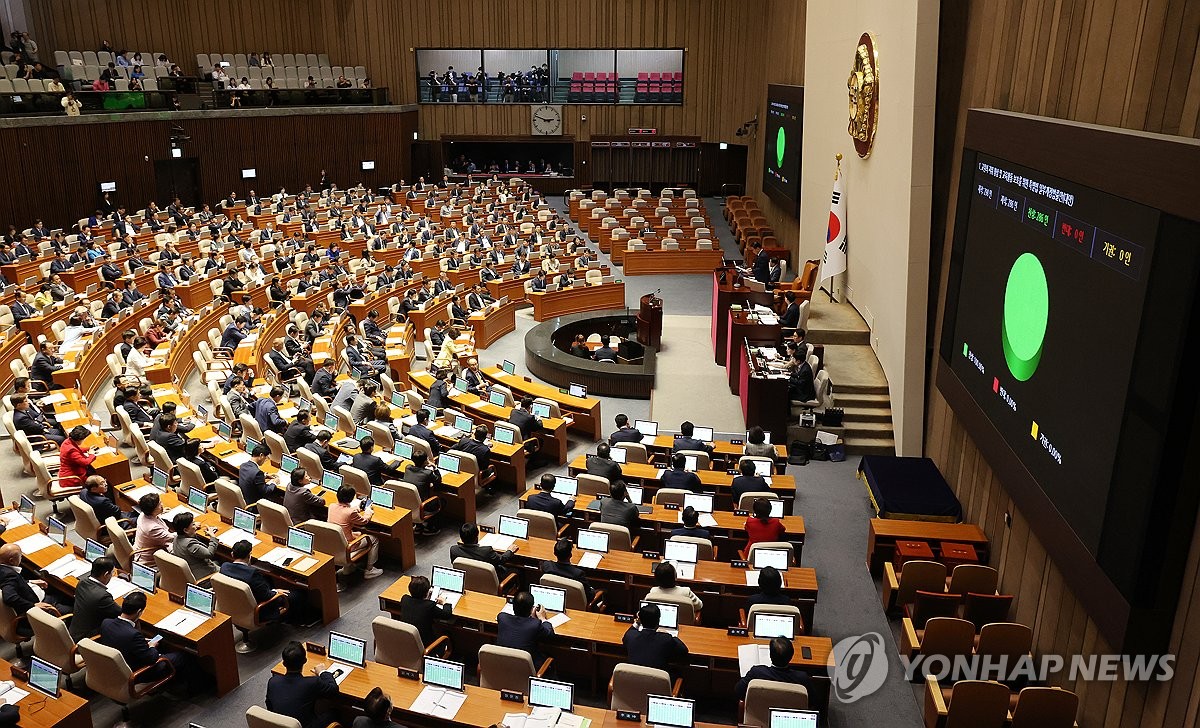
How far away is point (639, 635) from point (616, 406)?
8.03 meters

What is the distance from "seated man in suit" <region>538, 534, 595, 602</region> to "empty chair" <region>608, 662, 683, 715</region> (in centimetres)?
135

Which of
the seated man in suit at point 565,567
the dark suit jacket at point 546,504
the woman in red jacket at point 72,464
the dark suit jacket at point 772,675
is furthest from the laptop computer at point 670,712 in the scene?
the woman in red jacket at point 72,464

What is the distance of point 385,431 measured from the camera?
→ 37.2 ft

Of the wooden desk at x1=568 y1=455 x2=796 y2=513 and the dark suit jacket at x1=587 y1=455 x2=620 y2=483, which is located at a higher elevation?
the dark suit jacket at x1=587 y1=455 x2=620 y2=483

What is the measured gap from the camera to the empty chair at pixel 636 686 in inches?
242

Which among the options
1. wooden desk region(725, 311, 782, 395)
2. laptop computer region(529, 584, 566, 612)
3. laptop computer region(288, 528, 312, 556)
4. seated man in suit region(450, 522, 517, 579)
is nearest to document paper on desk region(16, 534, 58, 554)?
laptop computer region(288, 528, 312, 556)

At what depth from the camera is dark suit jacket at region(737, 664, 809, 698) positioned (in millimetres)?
6203

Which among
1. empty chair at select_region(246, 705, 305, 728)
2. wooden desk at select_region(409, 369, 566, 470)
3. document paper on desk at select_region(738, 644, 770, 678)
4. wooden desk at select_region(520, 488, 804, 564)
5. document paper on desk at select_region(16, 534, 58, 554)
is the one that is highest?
empty chair at select_region(246, 705, 305, 728)

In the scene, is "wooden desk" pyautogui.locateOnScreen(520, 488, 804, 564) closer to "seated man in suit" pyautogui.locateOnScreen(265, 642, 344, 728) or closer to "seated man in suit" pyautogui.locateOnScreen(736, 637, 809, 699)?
"seated man in suit" pyautogui.locateOnScreen(736, 637, 809, 699)

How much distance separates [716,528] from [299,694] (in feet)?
14.2

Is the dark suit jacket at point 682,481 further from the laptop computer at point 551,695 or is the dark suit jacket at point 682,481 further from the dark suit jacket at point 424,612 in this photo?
the laptop computer at point 551,695

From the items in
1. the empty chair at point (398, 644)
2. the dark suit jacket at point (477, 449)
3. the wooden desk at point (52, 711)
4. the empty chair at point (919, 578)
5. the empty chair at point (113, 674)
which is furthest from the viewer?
the dark suit jacket at point (477, 449)

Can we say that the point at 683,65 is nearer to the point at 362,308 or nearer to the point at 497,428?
the point at 362,308

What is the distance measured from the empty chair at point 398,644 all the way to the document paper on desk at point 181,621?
1431 millimetres
